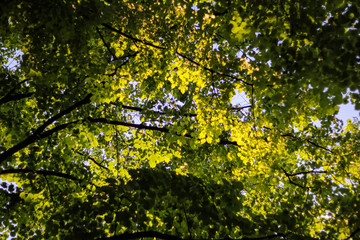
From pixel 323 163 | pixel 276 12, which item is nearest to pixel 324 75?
pixel 276 12

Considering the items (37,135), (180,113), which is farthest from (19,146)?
(180,113)

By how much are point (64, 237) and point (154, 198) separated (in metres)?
1.41

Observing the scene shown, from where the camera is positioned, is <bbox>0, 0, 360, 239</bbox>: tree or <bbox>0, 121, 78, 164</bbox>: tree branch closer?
<bbox>0, 0, 360, 239</bbox>: tree

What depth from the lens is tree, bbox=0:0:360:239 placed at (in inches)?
129

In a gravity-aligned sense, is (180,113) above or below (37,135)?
above

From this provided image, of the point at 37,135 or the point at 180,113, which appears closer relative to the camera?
the point at 37,135

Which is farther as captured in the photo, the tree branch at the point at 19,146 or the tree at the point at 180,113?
the tree branch at the point at 19,146

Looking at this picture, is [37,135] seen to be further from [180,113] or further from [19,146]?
[180,113]

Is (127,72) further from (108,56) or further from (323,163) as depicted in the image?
(323,163)

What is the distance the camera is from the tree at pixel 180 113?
3.27 m

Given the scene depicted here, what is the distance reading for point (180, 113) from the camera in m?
6.99

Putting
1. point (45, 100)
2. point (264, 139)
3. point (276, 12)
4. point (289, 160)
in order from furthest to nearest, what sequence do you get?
point (289, 160) → point (264, 139) → point (45, 100) → point (276, 12)

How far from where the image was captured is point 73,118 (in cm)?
682

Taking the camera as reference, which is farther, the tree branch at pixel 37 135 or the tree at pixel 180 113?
the tree branch at pixel 37 135
